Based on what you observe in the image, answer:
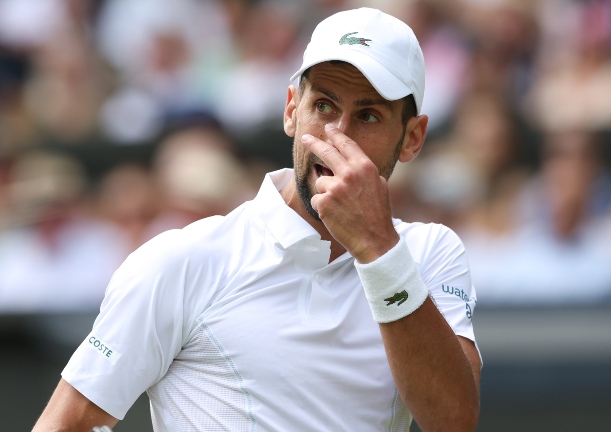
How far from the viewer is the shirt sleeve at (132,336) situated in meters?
2.40

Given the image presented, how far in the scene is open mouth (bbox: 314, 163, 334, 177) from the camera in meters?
2.49

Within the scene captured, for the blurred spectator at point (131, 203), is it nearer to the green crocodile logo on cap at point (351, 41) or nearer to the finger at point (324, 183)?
the green crocodile logo on cap at point (351, 41)

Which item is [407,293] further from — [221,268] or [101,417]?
[101,417]

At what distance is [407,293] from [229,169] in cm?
447

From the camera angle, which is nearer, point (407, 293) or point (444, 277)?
point (407, 293)

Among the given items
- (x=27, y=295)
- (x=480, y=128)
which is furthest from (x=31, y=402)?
(x=480, y=128)

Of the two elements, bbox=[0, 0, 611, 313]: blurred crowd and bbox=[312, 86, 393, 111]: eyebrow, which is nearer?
bbox=[312, 86, 393, 111]: eyebrow

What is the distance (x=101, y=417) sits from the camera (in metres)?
2.41

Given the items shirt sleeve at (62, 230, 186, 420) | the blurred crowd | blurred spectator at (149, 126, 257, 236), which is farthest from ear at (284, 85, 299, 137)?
blurred spectator at (149, 126, 257, 236)

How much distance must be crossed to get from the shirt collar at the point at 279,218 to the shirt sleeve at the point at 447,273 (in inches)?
12.6

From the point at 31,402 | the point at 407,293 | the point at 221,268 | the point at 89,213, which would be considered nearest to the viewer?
the point at 407,293

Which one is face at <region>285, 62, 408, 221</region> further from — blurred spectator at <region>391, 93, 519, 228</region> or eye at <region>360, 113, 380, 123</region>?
blurred spectator at <region>391, 93, 519, 228</region>

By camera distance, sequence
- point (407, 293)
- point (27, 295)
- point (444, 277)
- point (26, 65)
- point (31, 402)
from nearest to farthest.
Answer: point (407, 293) < point (444, 277) < point (31, 402) < point (27, 295) < point (26, 65)

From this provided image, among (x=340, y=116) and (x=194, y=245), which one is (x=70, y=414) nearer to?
(x=194, y=245)
